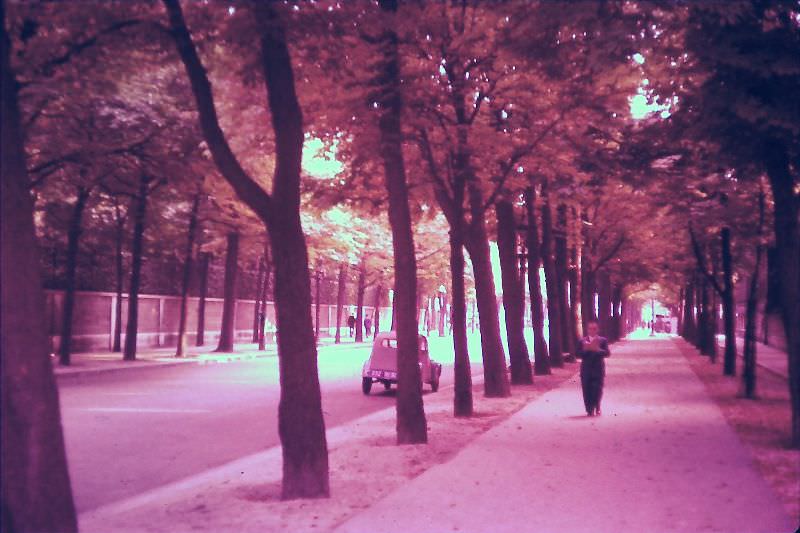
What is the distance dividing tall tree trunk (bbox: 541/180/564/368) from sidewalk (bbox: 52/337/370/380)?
13630 mm

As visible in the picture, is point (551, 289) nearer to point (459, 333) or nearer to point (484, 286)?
point (484, 286)

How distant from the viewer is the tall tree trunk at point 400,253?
13070mm

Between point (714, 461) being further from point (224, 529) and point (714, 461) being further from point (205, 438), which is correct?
point (205, 438)

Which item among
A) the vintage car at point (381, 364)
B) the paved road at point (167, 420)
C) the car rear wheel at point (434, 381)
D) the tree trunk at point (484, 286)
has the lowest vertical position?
the paved road at point (167, 420)

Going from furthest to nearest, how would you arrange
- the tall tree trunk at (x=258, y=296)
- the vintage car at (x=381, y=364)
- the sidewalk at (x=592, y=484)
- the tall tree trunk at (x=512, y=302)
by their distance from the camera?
the tall tree trunk at (x=258, y=296) < the tall tree trunk at (x=512, y=302) < the vintage car at (x=381, y=364) < the sidewalk at (x=592, y=484)

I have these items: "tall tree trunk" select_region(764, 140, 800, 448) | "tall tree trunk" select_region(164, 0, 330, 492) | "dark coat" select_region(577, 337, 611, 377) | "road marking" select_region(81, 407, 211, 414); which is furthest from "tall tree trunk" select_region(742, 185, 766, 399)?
"tall tree trunk" select_region(164, 0, 330, 492)

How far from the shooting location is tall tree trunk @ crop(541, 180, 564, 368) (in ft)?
103

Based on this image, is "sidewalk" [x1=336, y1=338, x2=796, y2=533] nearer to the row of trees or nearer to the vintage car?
the row of trees

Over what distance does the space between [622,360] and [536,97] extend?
76.9 ft

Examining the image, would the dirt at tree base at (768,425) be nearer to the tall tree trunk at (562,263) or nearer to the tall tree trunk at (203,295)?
the tall tree trunk at (562,263)

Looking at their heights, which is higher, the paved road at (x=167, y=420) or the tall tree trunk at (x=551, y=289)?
the tall tree trunk at (x=551, y=289)

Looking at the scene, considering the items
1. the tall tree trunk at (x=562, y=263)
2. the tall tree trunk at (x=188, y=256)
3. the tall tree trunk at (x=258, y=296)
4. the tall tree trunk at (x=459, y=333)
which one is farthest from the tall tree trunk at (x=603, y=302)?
the tall tree trunk at (x=459, y=333)

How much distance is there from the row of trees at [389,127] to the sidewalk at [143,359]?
235 inches

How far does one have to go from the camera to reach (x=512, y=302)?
2434cm
